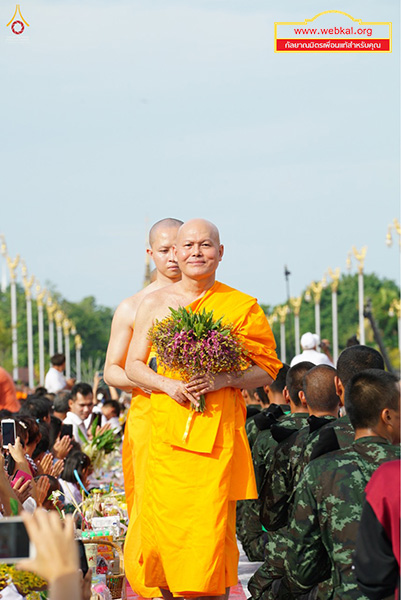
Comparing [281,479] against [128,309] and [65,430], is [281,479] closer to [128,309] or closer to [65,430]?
[128,309]

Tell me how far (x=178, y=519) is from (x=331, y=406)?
3.92 ft

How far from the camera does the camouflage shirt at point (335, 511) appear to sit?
13.2 feet

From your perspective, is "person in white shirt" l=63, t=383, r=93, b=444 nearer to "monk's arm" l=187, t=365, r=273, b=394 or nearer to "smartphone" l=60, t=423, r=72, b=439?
"smartphone" l=60, t=423, r=72, b=439

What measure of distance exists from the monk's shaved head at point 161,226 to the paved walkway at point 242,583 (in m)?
2.51

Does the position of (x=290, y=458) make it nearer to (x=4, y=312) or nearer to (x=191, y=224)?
(x=191, y=224)

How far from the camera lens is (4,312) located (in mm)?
117750

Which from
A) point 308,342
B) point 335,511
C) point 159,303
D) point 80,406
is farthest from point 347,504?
point 80,406

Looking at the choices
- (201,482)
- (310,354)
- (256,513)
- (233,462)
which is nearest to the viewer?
(201,482)

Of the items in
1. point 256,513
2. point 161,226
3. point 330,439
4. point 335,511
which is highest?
point 161,226

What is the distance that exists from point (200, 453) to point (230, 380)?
0.40 m

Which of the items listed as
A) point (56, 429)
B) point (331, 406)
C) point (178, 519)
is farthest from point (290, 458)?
point (56, 429)

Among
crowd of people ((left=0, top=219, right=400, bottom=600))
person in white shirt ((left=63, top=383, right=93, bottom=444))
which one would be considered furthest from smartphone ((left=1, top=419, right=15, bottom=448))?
person in white shirt ((left=63, top=383, right=93, bottom=444))

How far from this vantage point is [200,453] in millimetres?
5406

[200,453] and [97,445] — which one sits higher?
[200,453]
